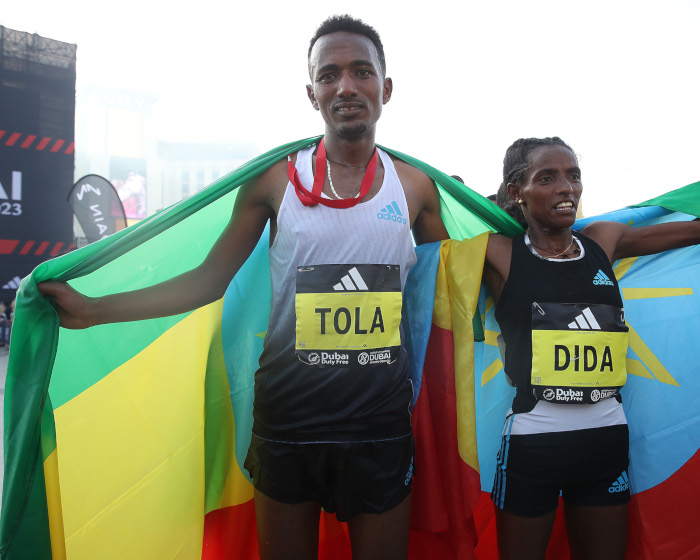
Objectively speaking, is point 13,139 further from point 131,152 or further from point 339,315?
point 131,152

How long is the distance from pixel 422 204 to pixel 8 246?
8.32m

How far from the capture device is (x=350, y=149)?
5.81ft

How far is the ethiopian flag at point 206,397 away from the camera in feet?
5.79

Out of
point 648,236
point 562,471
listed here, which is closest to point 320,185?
point 562,471

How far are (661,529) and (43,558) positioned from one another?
2157 millimetres

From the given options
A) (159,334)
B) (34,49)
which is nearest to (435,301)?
(159,334)

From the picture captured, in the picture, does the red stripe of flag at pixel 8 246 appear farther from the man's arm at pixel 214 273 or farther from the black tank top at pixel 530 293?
the black tank top at pixel 530 293

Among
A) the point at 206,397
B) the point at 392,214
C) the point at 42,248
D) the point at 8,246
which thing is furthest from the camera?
the point at 42,248

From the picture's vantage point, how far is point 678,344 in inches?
84.4

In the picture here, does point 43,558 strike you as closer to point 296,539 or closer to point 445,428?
point 296,539

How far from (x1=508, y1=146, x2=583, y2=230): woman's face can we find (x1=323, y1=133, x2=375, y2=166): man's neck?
0.62m

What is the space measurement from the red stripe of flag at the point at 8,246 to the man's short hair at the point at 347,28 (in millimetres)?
8049

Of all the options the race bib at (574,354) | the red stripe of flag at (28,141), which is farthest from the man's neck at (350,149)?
the red stripe of flag at (28,141)

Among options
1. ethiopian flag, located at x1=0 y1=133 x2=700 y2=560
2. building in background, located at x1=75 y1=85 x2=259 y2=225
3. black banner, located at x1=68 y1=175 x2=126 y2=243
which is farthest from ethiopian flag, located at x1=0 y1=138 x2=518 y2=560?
building in background, located at x1=75 y1=85 x2=259 y2=225
